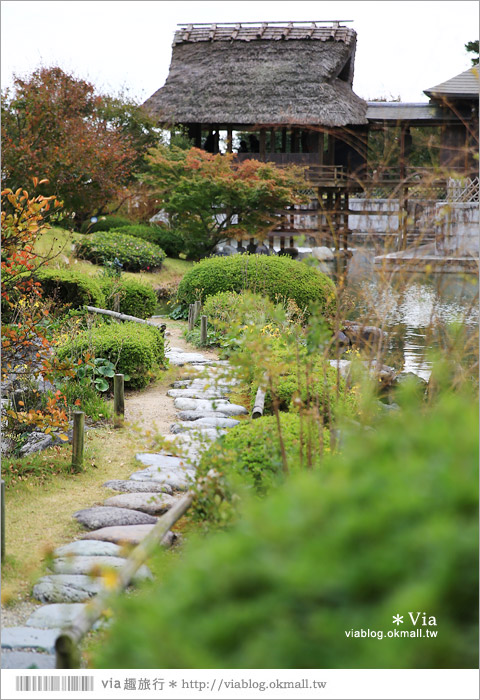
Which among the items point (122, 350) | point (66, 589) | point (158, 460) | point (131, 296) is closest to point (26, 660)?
point (66, 589)

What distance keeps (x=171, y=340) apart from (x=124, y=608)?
890cm

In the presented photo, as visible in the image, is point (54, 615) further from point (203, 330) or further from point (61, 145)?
point (61, 145)

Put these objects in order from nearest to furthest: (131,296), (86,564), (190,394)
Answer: (86,564)
(190,394)
(131,296)

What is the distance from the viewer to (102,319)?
924 centimetres

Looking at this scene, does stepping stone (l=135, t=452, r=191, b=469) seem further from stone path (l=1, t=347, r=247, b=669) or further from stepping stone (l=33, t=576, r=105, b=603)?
stepping stone (l=33, t=576, r=105, b=603)

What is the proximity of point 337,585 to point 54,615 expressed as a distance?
217 cm

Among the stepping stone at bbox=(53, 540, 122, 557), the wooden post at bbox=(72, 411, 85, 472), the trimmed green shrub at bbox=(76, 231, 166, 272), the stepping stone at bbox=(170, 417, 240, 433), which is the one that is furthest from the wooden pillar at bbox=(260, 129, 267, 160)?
the stepping stone at bbox=(53, 540, 122, 557)

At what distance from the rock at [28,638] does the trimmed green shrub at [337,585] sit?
1.55 m

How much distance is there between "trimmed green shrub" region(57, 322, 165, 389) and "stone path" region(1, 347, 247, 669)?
1480 millimetres

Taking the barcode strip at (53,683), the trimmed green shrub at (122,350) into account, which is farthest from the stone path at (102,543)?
the trimmed green shrub at (122,350)

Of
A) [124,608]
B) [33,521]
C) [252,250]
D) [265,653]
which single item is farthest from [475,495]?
[252,250]

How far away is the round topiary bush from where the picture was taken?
11.1m

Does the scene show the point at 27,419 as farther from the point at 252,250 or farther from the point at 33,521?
the point at 252,250

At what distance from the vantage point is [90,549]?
3.56 meters
